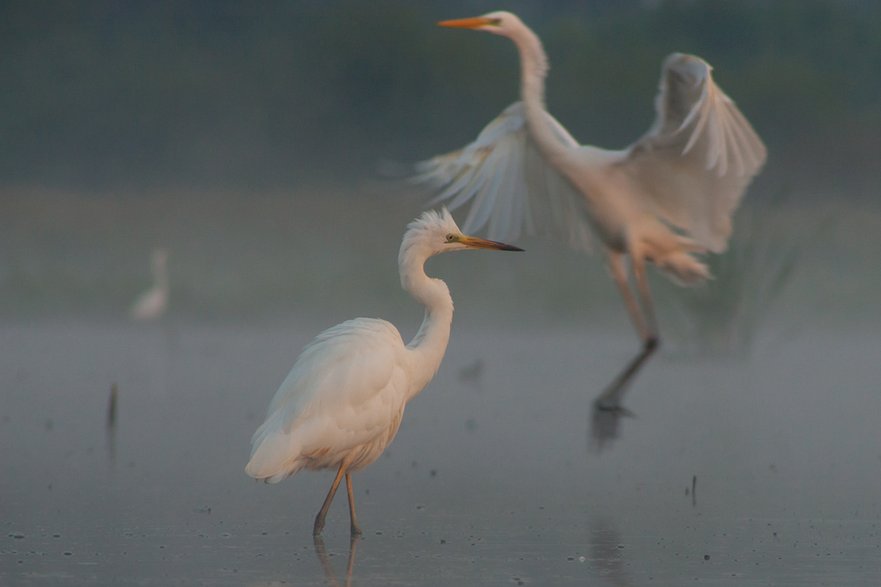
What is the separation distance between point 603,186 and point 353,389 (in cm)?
352

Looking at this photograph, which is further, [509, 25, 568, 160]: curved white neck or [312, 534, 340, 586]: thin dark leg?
[509, 25, 568, 160]: curved white neck

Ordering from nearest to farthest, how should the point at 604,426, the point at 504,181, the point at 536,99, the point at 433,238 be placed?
the point at 433,238 → the point at 604,426 → the point at 536,99 → the point at 504,181

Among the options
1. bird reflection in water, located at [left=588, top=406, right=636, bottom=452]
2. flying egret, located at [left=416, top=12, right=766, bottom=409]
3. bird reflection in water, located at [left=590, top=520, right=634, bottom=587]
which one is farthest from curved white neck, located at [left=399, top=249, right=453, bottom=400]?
flying egret, located at [left=416, top=12, right=766, bottom=409]

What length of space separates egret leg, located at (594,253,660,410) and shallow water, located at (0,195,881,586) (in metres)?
0.15

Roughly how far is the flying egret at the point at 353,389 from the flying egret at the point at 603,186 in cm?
242

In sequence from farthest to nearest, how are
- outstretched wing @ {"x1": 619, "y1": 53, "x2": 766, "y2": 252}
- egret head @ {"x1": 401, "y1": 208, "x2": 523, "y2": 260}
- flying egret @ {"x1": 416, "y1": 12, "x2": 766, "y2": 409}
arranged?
flying egret @ {"x1": 416, "y1": 12, "x2": 766, "y2": 409}
outstretched wing @ {"x1": 619, "y1": 53, "x2": 766, "y2": 252}
egret head @ {"x1": 401, "y1": 208, "x2": 523, "y2": 260}

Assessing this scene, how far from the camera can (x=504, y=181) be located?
9.20m

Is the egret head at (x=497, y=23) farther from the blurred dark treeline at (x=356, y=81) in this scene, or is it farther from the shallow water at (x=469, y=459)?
the blurred dark treeline at (x=356, y=81)

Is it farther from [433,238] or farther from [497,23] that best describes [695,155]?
[433,238]

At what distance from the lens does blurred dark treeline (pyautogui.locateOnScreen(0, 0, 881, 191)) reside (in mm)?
19625

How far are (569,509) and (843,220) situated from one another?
14593 mm

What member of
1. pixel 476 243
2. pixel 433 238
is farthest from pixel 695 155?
pixel 433 238

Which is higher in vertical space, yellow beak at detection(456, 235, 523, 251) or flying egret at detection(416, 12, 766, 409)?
yellow beak at detection(456, 235, 523, 251)

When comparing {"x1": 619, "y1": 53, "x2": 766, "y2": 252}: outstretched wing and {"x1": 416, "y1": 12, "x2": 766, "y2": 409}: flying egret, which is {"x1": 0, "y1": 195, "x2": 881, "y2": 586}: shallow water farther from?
{"x1": 619, "y1": 53, "x2": 766, "y2": 252}: outstretched wing
